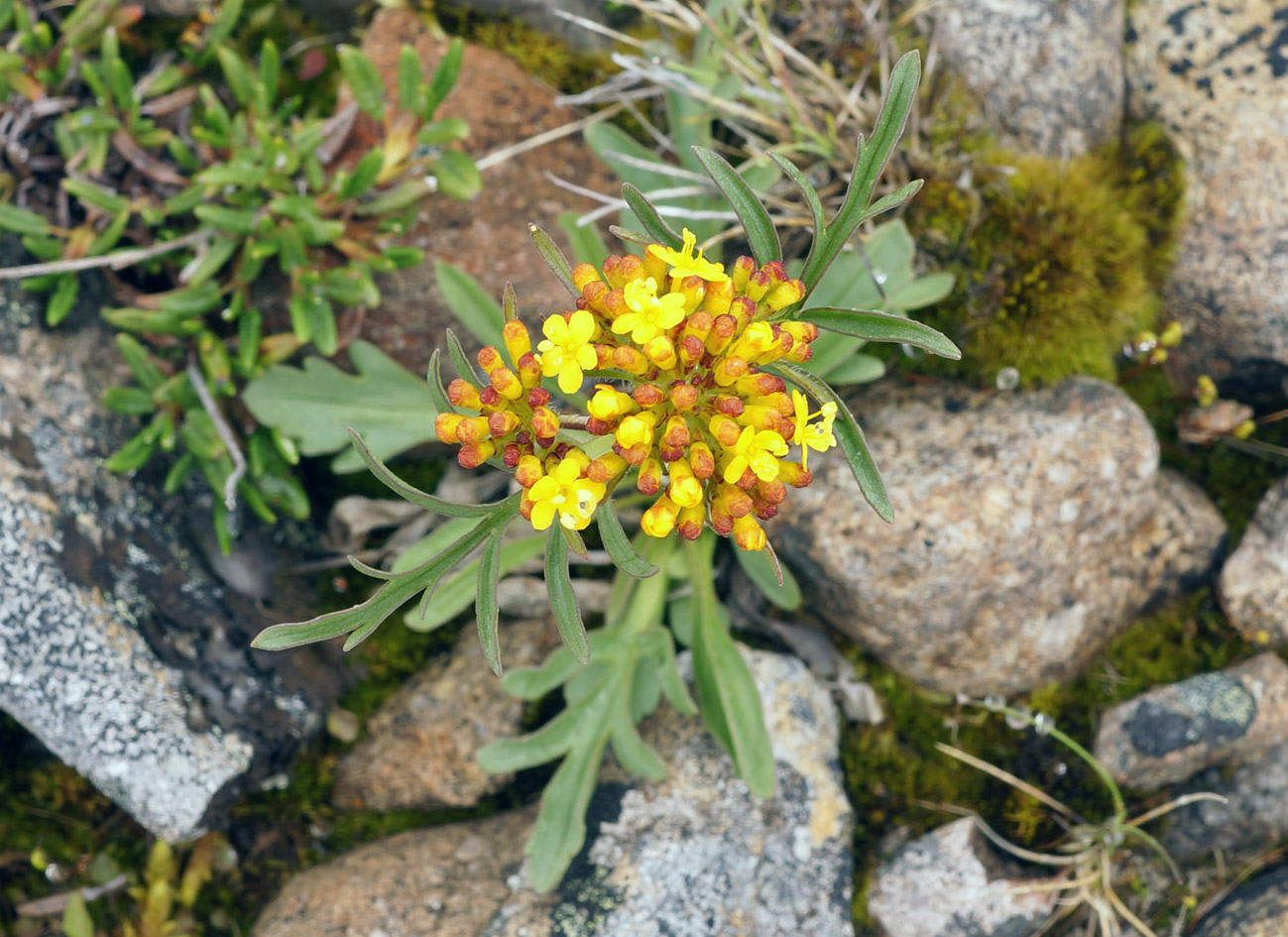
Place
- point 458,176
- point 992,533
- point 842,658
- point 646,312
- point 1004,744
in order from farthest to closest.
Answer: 1. point 842,658
2. point 1004,744
3. point 458,176
4. point 992,533
5. point 646,312

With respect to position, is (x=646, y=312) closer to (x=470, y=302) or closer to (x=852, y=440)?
(x=852, y=440)

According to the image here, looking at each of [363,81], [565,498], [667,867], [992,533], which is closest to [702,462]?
[565,498]

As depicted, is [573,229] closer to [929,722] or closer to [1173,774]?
[929,722]

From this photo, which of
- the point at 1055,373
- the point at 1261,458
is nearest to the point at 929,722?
the point at 1055,373

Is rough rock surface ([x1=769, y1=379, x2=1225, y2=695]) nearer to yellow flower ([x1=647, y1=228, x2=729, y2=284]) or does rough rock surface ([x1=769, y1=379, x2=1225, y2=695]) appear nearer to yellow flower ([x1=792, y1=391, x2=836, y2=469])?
yellow flower ([x1=792, y1=391, x2=836, y2=469])

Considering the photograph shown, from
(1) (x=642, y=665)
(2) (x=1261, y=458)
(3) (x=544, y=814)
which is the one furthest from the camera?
(2) (x=1261, y=458)

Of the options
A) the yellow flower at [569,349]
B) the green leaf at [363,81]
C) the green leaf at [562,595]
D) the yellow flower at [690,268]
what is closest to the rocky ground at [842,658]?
the green leaf at [363,81]
